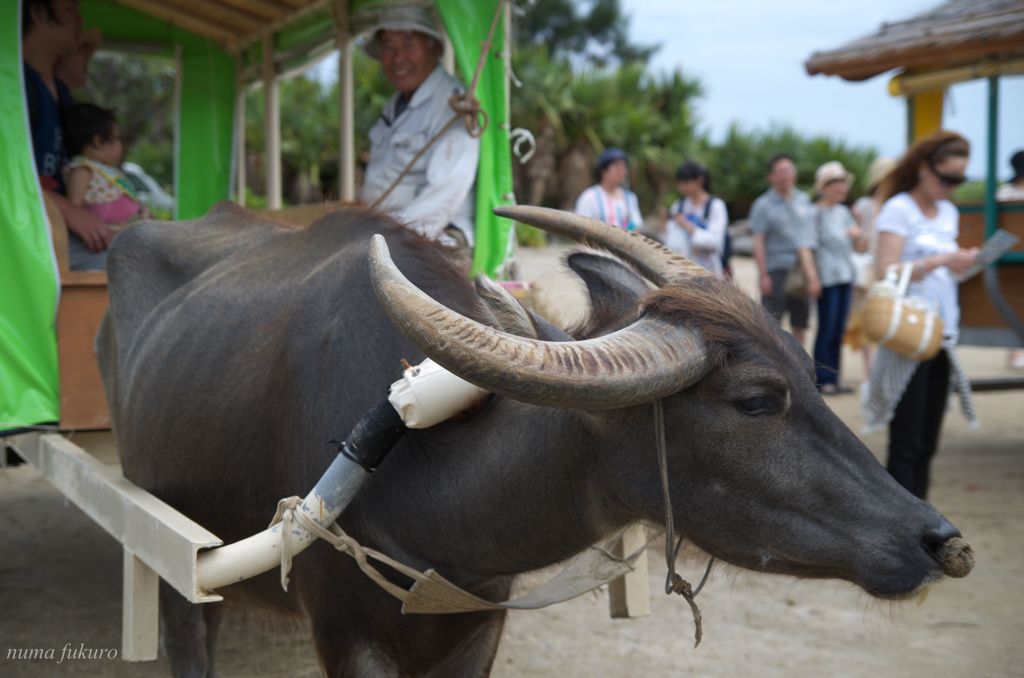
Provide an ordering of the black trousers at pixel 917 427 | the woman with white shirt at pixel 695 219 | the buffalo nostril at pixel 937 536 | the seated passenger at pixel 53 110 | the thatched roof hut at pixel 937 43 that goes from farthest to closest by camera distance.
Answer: the woman with white shirt at pixel 695 219 < the thatched roof hut at pixel 937 43 < the black trousers at pixel 917 427 < the seated passenger at pixel 53 110 < the buffalo nostril at pixel 937 536

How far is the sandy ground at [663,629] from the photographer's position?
13.1ft

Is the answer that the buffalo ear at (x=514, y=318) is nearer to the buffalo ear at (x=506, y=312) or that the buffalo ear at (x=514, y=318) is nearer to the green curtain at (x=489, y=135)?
the buffalo ear at (x=506, y=312)

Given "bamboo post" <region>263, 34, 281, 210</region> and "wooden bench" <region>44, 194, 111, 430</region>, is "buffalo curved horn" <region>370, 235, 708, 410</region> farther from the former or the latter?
"bamboo post" <region>263, 34, 281, 210</region>

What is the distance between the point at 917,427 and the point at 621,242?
3.62m

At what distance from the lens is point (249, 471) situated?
9.05ft

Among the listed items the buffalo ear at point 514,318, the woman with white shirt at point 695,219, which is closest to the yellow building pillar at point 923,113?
the woman with white shirt at point 695,219

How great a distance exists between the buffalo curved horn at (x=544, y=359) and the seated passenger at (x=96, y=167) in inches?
137

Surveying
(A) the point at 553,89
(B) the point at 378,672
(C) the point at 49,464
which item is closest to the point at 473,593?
(B) the point at 378,672

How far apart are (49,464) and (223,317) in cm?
110

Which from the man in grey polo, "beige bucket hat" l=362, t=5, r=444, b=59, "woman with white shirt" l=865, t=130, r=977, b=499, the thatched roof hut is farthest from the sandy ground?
the man in grey polo

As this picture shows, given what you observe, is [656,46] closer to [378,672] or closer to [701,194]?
[701,194]

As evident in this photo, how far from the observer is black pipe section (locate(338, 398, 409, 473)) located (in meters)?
2.27

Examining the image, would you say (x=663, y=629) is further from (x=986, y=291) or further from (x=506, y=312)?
(x=986, y=291)

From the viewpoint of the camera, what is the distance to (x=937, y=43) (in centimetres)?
701
